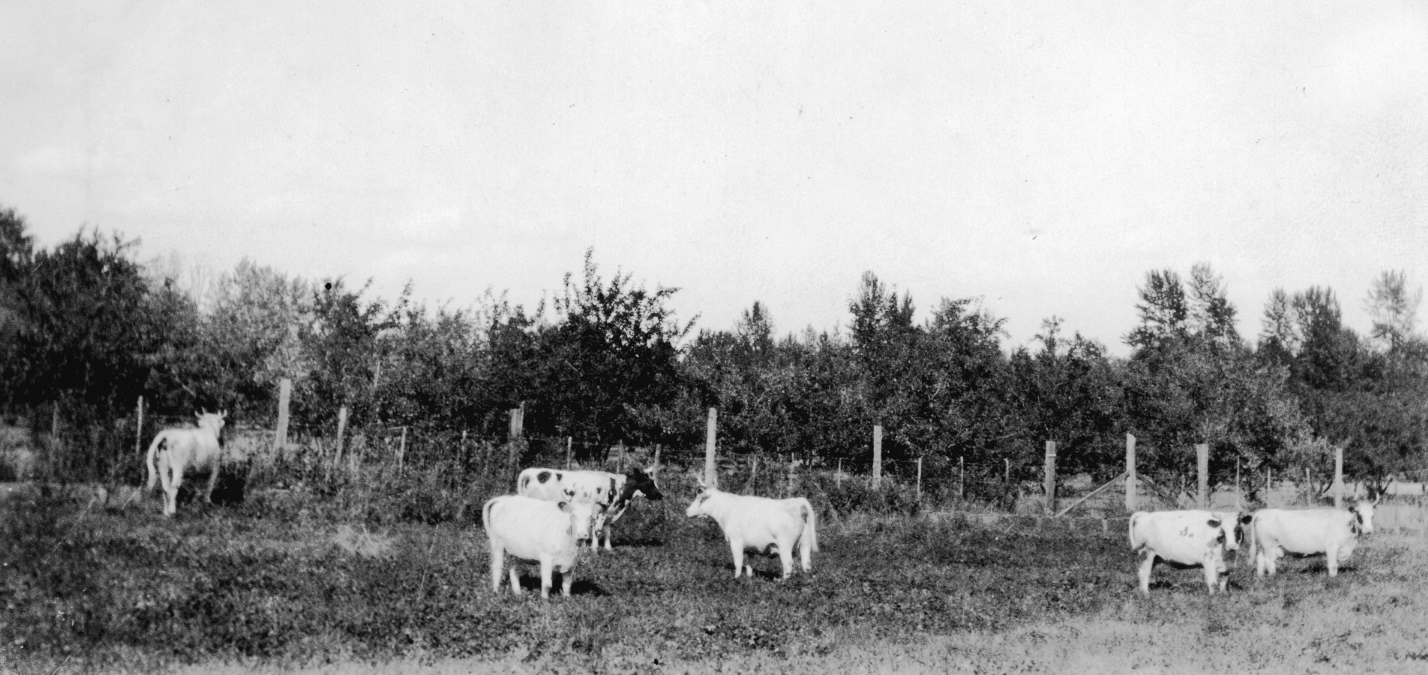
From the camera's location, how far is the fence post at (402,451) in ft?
57.6

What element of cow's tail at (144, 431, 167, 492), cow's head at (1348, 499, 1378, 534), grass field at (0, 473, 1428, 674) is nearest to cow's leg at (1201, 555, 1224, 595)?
grass field at (0, 473, 1428, 674)

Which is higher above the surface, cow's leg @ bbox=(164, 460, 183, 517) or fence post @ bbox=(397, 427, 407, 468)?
fence post @ bbox=(397, 427, 407, 468)

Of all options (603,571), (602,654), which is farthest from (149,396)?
(602,654)

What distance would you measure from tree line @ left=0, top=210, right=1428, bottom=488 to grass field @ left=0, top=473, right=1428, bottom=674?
14.6 feet

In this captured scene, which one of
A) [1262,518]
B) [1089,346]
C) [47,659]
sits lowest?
[47,659]

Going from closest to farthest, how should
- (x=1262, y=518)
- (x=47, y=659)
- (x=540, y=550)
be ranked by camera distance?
(x=47, y=659), (x=540, y=550), (x=1262, y=518)

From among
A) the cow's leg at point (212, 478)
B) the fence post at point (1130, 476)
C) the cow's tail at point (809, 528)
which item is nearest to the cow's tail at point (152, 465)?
the cow's leg at point (212, 478)

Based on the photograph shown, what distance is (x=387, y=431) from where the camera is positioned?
61.2 ft

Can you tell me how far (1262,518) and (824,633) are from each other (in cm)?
1038

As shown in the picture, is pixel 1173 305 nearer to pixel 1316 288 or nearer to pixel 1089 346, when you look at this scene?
pixel 1316 288

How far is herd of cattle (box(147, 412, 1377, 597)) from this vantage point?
11.1m

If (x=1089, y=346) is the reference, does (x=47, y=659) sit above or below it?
below

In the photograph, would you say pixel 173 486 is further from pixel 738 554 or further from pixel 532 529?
pixel 738 554

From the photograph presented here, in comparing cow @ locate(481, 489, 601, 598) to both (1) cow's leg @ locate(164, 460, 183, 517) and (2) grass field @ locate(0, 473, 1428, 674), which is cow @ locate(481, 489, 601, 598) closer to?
(2) grass field @ locate(0, 473, 1428, 674)
